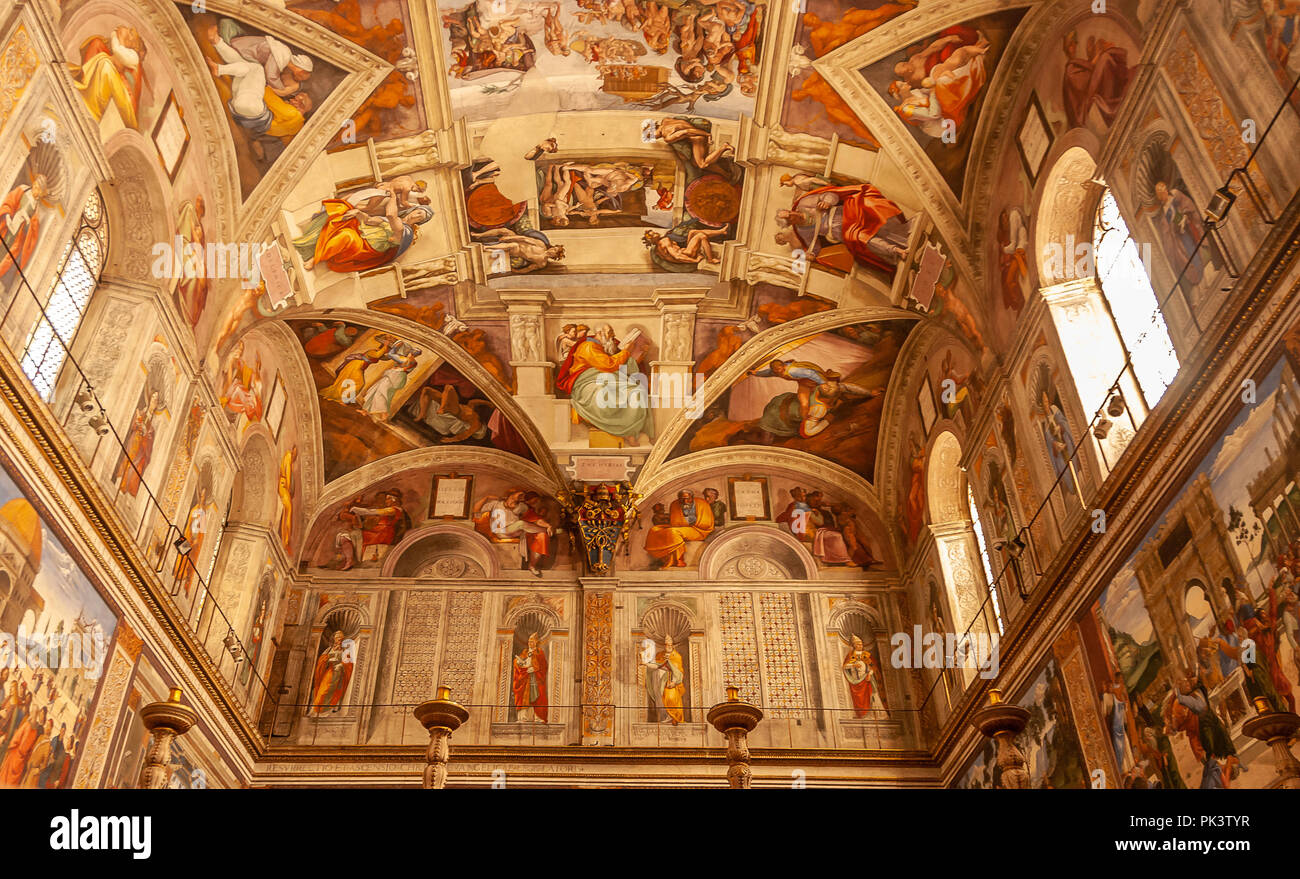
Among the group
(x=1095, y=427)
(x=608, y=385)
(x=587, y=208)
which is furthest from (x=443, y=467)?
(x=1095, y=427)

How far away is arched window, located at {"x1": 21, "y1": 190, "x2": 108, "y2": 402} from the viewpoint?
11.5 metres

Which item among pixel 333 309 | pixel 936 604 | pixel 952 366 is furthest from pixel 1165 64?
pixel 333 309

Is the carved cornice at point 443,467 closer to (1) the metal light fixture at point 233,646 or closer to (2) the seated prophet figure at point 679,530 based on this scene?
(2) the seated prophet figure at point 679,530

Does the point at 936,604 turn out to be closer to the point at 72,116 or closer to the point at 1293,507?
the point at 1293,507

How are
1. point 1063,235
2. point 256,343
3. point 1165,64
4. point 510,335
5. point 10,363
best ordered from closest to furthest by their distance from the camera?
point 10,363, point 1165,64, point 1063,235, point 256,343, point 510,335

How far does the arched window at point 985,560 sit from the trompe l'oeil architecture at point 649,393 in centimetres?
16

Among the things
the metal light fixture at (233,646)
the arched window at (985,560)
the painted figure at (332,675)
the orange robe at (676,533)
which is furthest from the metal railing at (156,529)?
the arched window at (985,560)

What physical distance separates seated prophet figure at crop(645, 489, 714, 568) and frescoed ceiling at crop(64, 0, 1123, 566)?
0.96 meters

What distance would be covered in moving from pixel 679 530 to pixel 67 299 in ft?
36.9

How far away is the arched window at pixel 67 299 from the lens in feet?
37.7

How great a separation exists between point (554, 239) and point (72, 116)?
795 cm

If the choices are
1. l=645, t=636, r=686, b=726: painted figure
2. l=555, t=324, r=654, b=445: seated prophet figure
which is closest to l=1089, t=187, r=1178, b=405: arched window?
l=555, t=324, r=654, b=445: seated prophet figure

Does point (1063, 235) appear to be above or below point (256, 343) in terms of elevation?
below

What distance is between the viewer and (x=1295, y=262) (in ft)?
28.9
